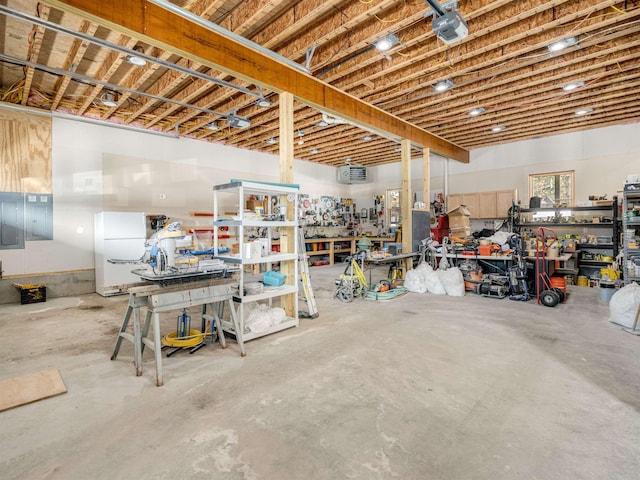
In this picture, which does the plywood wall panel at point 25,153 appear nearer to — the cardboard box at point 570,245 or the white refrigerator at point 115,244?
the white refrigerator at point 115,244

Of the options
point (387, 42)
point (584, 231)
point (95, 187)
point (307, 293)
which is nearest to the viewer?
point (387, 42)

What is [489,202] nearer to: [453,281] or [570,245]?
[570,245]

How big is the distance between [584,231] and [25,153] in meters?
11.7

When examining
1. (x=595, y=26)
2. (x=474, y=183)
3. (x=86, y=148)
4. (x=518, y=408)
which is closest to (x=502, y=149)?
(x=474, y=183)

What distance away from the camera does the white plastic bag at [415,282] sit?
6.23 meters

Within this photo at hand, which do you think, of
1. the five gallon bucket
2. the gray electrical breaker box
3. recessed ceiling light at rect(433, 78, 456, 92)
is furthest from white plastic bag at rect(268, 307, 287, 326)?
the five gallon bucket

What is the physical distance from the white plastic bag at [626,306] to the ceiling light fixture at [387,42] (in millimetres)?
4206

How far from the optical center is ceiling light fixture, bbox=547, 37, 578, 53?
13.6ft

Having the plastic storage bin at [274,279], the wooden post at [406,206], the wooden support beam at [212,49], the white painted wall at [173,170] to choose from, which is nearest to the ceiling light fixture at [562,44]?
the wooden support beam at [212,49]

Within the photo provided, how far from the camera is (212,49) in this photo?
365 centimetres

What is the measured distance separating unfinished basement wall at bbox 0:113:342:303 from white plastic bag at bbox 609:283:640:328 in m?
8.09

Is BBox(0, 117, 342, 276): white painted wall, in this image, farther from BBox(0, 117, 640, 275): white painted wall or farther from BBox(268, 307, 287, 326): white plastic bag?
BBox(268, 307, 287, 326): white plastic bag

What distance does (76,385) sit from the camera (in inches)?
108

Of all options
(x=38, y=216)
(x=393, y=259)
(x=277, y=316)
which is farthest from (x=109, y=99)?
(x=393, y=259)
